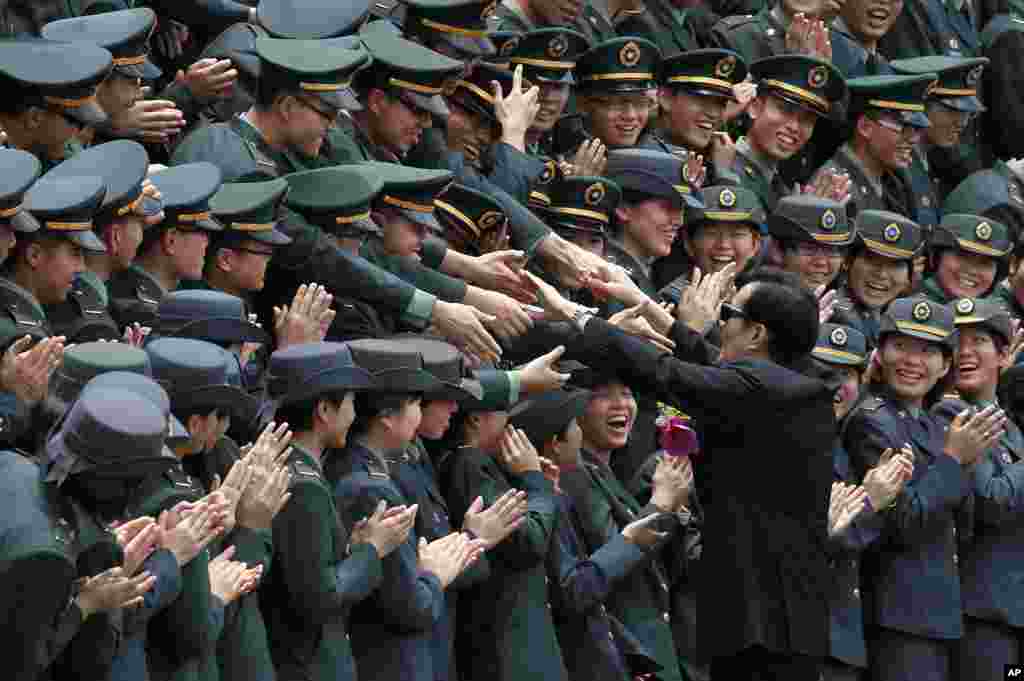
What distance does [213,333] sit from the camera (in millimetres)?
9734

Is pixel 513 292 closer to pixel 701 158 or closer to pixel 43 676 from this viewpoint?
pixel 701 158

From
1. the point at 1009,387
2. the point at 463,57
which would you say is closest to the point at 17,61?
the point at 463,57

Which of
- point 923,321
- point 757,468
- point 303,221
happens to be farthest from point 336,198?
point 923,321

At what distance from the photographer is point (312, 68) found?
10.9 metres

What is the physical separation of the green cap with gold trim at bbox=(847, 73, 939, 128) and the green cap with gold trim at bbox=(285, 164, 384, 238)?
454 centimetres

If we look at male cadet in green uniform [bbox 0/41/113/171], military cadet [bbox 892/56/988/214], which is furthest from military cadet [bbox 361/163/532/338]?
military cadet [bbox 892/56/988/214]

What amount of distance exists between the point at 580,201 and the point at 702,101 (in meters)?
1.63

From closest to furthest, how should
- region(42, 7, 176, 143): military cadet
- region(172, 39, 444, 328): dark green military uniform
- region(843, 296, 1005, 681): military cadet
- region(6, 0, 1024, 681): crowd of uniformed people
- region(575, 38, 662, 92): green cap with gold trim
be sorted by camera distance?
1. region(6, 0, 1024, 681): crowd of uniformed people
2. region(42, 7, 176, 143): military cadet
3. region(172, 39, 444, 328): dark green military uniform
4. region(843, 296, 1005, 681): military cadet
5. region(575, 38, 662, 92): green cap with gold trim

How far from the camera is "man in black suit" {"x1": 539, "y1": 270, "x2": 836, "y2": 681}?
1090 cm

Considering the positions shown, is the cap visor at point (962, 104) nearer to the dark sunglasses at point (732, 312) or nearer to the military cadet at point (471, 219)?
the military cadet at point (471, 219)

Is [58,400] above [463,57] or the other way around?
above

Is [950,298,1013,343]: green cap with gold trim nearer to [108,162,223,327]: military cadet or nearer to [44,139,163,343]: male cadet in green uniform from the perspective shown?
[108,162,223,327]: military cadet

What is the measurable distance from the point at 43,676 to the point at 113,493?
0.59 metres

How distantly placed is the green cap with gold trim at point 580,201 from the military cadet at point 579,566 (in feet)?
3.88
